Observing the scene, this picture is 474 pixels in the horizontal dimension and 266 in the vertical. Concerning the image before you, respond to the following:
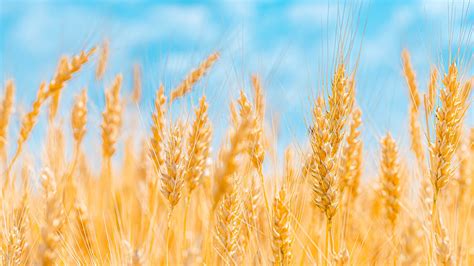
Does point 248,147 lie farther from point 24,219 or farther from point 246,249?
point 24,219

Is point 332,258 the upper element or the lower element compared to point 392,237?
lower

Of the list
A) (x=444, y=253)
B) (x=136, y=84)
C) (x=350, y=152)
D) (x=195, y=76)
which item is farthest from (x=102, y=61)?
(x=444, y=253)

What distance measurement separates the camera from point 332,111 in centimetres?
213

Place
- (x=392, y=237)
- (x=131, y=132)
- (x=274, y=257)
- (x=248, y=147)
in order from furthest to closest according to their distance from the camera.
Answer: (x=131, y=132) < (x=392, y=237) < (x=248, y=147) < (x=274, y=257)

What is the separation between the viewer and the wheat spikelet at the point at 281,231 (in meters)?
2.07

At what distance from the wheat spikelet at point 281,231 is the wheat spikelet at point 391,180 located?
84 centimetres

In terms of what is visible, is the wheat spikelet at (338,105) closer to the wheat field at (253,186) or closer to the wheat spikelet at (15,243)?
the wheat field at (253,186)

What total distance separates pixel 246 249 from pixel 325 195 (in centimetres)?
49

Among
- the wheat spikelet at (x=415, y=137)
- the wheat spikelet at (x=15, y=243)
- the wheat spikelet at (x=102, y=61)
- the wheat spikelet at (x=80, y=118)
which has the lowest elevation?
the wheat spikelet at (x=15, y=243)

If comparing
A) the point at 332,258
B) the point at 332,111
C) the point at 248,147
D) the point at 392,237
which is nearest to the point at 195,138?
the point at 248,147

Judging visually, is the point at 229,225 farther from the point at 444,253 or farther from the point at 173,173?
the point at 444,253

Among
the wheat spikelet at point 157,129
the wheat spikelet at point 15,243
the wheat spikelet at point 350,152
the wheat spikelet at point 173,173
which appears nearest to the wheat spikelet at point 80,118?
the wheat spikelet at point 157,129

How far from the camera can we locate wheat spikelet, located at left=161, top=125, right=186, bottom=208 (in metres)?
2.04

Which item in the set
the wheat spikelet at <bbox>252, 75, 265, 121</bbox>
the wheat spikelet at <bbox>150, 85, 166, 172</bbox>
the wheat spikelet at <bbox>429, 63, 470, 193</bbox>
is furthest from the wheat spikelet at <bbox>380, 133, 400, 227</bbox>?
the wheat spikelet at <bbox>150, 85, 166, 172</bbox>
